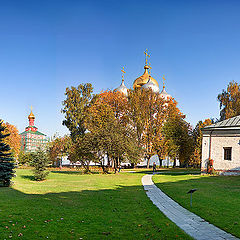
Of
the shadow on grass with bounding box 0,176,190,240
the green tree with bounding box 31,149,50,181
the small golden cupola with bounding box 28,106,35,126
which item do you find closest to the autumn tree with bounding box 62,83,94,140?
the green tree with bounding box 31,149,50,181

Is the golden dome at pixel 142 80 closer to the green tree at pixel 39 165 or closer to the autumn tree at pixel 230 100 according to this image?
the autumn tree at pixel 230 100

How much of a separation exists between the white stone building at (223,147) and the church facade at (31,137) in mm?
55057

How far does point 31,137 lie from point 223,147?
62.4 meters

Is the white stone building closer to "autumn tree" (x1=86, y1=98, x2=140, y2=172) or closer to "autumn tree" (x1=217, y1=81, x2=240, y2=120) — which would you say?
"autumn tree" (x1=86, y1=98, x2=140, y2=172)

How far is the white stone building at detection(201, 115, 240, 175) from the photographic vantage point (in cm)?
2364

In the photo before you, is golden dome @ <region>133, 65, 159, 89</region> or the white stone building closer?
the white stone building

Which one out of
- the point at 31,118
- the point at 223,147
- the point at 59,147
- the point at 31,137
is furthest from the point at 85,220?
the point at 31,118

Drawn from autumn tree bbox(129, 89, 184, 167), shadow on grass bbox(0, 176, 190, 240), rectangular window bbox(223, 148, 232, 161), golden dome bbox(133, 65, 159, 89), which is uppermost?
golden dome bbox(133, 65, 159, 89)

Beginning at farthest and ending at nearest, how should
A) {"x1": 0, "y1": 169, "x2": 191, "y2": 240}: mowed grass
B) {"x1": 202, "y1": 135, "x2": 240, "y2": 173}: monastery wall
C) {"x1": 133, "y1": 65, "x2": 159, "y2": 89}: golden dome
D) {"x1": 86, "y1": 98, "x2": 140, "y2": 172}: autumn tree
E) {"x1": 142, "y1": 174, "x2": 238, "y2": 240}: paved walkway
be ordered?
{"x1": 133, "y1": 65, "x2": 159, "y2": 89}: golden dome → {"x1": 86, "y1": 98, "x2": 140, "y2": 172}: autumn tree → {"x1": 202, "y1": 135, "x2": 240, "y2": 173}: monastery wall → {"x1": 142, "y1": 174, "x2": 238, "y2": 240}: paved walkway → {"x1": 0, "y1": 169, "x2": 191, "y2": 240}: mowed grass

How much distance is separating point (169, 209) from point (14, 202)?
5.90 metres

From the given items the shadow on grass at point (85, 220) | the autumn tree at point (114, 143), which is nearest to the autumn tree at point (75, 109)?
the autumn tree at point (114, 143)

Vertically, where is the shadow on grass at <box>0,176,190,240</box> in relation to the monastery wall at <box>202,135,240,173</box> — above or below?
below

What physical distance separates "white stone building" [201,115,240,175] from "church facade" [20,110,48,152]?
55.1 metres

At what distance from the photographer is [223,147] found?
956 inches
